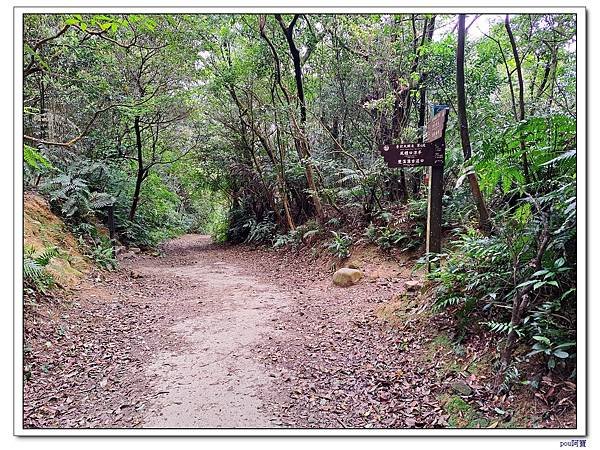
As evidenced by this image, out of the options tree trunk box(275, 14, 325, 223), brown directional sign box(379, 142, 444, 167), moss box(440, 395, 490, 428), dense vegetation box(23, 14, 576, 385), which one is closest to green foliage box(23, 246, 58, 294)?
dense vegetation box(23, 14, 576, 385)

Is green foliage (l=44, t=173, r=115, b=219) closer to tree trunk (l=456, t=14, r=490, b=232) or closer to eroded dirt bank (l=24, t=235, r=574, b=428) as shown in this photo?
eroded dirt bank (l=24, t=235, r=574, b=428)

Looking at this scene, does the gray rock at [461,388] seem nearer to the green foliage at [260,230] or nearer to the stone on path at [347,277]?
the stone on path at [347,277]

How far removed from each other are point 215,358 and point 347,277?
3.25m

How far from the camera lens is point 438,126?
4.95 m

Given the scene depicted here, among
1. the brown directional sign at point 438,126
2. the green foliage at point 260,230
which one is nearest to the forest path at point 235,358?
the brown directional sign at point 438,126

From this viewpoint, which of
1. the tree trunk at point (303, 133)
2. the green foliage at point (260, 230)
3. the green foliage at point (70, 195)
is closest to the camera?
the green foliage at point (70, 195)

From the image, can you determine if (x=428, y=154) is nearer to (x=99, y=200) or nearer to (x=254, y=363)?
(x=254, y=363)

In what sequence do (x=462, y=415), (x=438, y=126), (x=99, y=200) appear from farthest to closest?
(x=99, y=200) → (x=438, y=126) → (x=462, y=415)

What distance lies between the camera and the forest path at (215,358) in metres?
2.99

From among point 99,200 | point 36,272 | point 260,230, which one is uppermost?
point 99,200

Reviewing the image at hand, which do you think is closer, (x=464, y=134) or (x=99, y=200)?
(x=464, y=134)

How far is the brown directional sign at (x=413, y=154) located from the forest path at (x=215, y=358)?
263 centimetres

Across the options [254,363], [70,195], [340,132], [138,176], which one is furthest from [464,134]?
[138,176]
